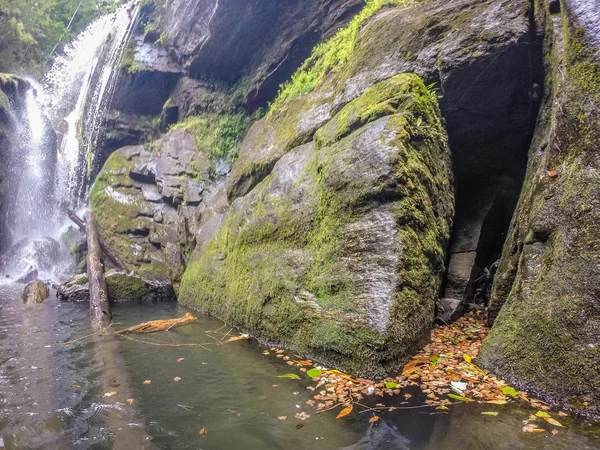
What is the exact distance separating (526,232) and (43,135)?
1831cm

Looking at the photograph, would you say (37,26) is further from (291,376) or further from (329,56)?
(291,376)

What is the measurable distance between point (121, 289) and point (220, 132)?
21.2ft

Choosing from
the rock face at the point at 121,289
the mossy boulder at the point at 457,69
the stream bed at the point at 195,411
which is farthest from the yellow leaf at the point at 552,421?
the rock face at the point at 121,289

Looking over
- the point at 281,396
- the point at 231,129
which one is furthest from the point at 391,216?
the point at 231,129

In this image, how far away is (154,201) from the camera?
43.3 ft

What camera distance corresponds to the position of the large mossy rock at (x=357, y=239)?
13.3ft

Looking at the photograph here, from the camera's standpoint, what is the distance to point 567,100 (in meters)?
3.74

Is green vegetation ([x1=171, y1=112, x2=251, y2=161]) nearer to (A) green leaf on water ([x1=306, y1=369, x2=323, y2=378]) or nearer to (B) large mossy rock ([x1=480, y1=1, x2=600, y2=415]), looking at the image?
(A) green leaf on water ([x1=306, y1=369, x2=323, y2=378])

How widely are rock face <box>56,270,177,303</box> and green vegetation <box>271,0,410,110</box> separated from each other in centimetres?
584

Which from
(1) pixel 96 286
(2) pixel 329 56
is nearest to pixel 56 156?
(1) pixel 96 286

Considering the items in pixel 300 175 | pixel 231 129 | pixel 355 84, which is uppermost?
pixel 231 129

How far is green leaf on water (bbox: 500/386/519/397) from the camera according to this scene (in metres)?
3.13

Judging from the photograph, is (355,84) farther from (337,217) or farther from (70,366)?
(70,366)

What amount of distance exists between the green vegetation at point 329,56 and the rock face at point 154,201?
426 centimetres
